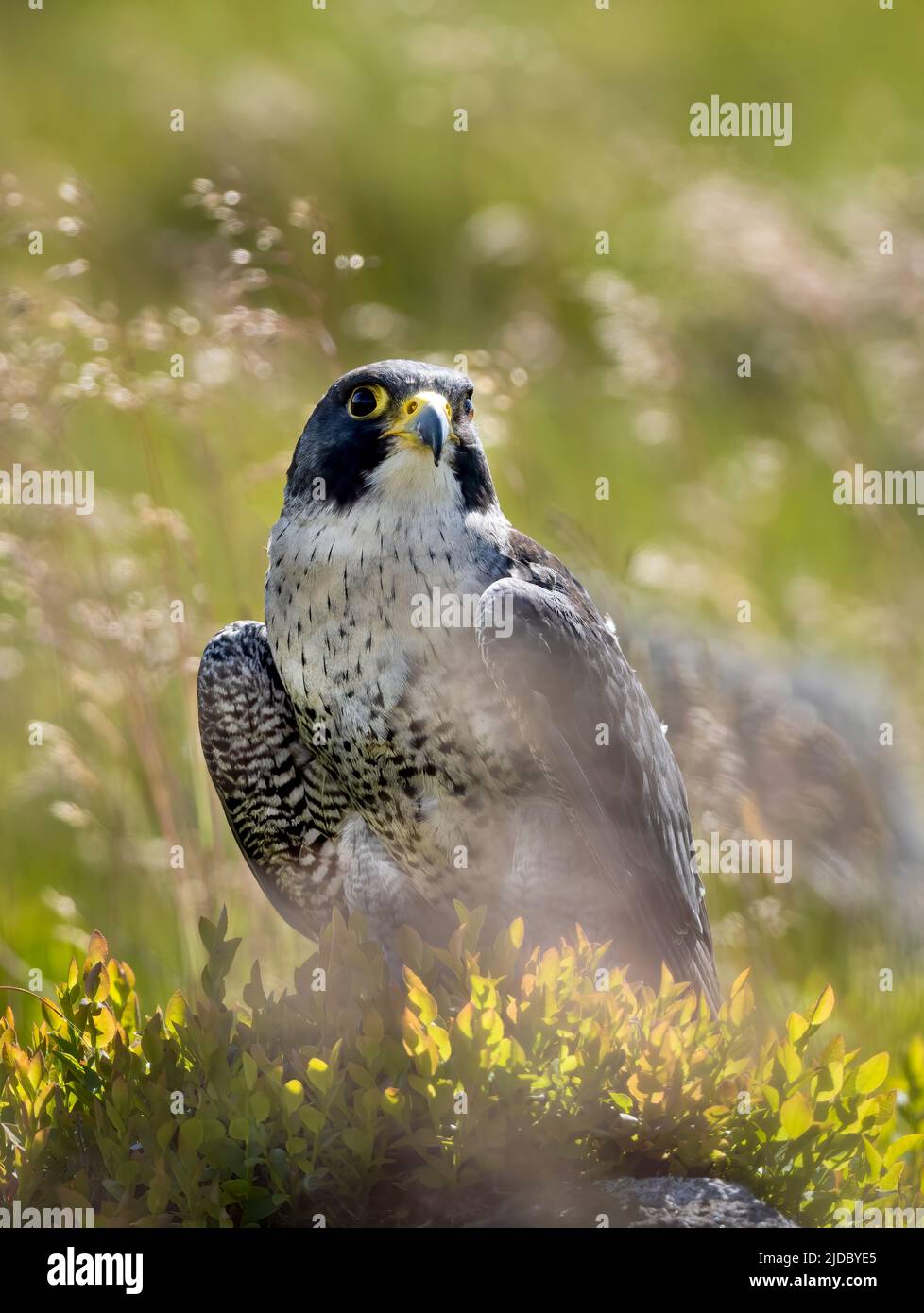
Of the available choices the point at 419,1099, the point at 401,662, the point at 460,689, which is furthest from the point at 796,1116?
the point at 401,662

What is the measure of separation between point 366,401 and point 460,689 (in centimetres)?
78

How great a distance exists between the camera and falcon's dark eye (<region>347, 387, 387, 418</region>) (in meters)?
3.63

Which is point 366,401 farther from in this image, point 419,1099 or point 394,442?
point 419,1099

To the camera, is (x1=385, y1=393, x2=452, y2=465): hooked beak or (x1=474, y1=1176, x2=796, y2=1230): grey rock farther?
(x1=385, y1=393, x2=452, y2=465): hooked beak

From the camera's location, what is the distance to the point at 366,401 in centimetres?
367

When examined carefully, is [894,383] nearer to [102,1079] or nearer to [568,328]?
[102,1079]

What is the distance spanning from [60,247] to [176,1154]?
8.03 meters

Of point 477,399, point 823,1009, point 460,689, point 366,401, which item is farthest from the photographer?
point 477,399

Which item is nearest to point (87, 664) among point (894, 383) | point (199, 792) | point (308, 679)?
point (199, 792)

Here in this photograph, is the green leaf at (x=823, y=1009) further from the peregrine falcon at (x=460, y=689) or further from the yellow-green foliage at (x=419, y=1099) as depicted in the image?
the peregrine falcon at (x=460, y=689)

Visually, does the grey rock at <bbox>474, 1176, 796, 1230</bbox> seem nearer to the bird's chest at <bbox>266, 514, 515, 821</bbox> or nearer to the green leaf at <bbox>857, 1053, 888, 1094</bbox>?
the green leaf at <bbox>857, 1053, 888, 1094</bbox>

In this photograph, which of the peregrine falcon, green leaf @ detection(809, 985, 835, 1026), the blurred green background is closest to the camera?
green leaf @ detection(809, 985, 835, 1026)

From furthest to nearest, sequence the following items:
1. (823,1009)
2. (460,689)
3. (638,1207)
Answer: (460,689) → (823,1009) → (638,1207)

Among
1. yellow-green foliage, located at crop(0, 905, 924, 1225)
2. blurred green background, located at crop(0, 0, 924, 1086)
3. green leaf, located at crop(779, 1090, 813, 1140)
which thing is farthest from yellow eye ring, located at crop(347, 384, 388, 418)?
green leaf, located at crop(779, 1090, 813, 1140)
